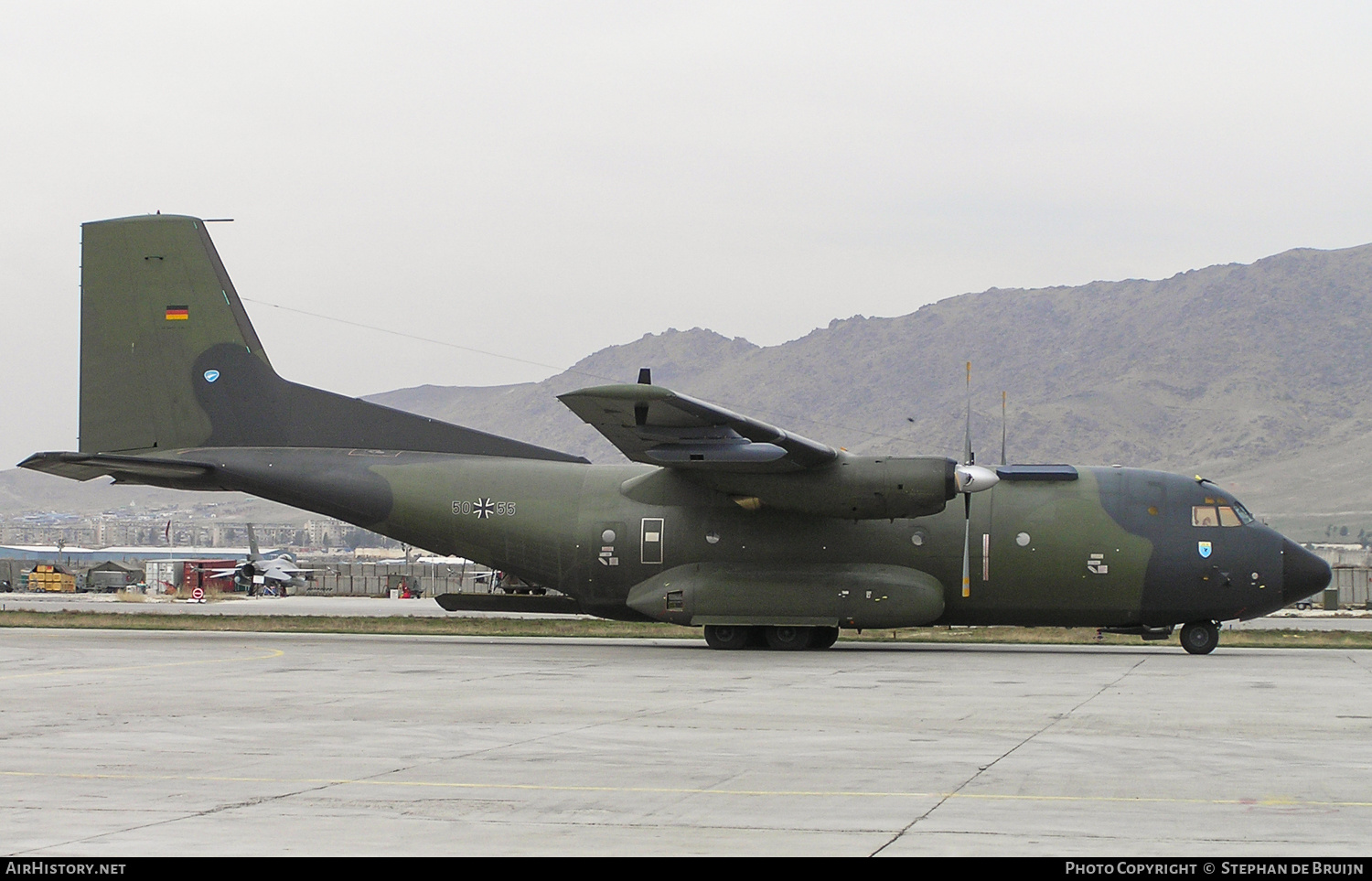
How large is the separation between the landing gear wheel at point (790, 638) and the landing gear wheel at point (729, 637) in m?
0.57

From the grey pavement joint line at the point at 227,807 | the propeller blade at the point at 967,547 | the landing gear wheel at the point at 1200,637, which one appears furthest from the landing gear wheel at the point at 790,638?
the grey pavement joint line at the point at 227,807

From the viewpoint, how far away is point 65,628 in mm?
31359

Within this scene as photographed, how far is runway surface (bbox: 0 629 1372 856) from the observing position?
8.23 m

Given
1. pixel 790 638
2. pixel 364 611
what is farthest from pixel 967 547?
pixel 364 611

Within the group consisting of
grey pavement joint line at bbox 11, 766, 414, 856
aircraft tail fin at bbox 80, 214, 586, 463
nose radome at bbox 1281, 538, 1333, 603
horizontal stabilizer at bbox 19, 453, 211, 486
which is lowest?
grey pavement joint line at bbox 11, 766, 414, 856

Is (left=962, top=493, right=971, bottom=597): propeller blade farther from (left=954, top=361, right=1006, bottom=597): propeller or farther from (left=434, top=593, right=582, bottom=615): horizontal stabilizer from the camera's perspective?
(left=434, top=593, right=582, bottom=615): horizontal stabilizer

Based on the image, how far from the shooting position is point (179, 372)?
1123 inches

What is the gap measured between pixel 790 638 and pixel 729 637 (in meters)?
Result: 1.21

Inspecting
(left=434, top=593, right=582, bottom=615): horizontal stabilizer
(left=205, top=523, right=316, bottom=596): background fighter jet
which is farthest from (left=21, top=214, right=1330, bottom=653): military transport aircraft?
(left=205, top=523, right=316, bottom=596): background fighter jet

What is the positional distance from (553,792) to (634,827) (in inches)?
55.5

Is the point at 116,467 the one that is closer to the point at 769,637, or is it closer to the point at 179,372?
the point at 179,372

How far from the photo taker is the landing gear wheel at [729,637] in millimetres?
26734

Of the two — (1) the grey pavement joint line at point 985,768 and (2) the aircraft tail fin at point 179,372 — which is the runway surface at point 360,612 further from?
(1) the grey pavement joint line at point 985,768

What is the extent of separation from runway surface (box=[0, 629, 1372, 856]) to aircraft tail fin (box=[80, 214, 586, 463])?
303 inches
